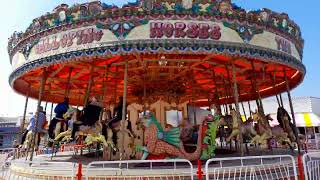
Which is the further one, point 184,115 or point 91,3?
point 184,115

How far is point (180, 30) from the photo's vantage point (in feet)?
24.3

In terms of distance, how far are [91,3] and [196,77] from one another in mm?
7592

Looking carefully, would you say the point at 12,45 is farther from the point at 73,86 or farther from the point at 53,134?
the point at 73,86

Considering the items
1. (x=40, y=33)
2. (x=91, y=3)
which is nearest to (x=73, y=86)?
(x=40, y=33)

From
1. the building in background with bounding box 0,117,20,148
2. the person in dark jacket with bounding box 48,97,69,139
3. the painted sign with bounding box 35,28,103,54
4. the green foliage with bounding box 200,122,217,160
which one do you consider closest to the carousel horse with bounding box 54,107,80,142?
the person in dark jacket with bounding box 48,97,69,139

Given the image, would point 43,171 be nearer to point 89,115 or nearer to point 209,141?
point 89,115

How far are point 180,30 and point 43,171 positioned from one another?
4.91 meters

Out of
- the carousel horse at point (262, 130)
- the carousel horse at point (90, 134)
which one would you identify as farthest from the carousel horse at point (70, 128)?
the carousel horse at point (262, 130)

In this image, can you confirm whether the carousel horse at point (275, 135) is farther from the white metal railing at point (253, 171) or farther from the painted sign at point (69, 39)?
the painted sign at point (69, 39)

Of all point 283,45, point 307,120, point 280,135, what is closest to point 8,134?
point 307,120

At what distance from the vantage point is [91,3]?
764 centimetres

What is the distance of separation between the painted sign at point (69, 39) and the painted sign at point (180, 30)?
4.78 feet

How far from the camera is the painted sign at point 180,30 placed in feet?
24.1

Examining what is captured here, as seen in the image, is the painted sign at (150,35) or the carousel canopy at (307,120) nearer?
the painted sign at (150,35)
